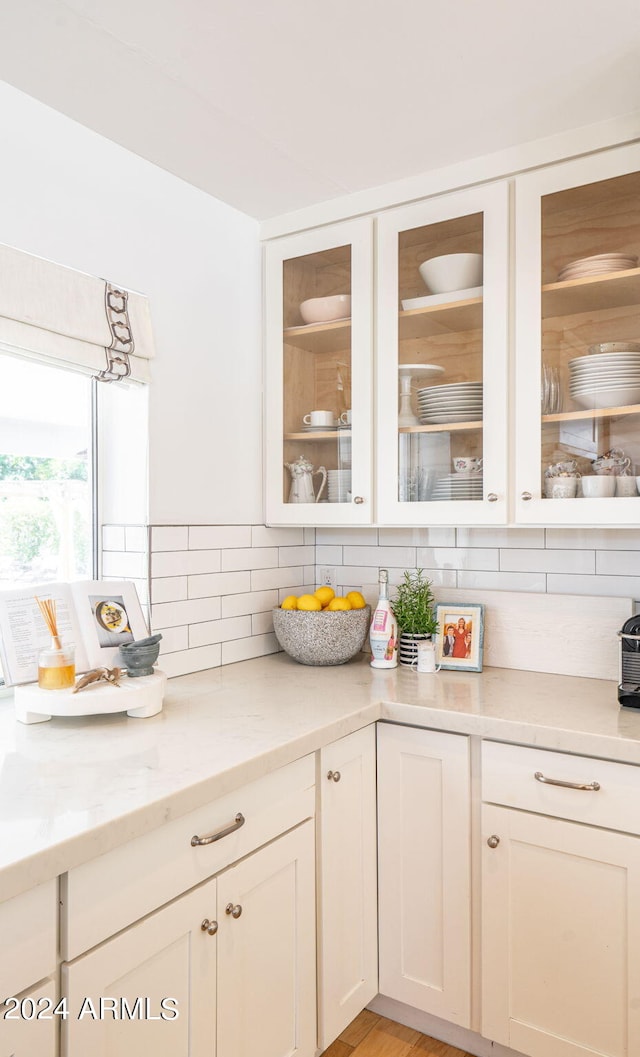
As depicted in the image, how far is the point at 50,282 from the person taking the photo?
1688mm

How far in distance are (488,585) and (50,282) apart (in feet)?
5.01

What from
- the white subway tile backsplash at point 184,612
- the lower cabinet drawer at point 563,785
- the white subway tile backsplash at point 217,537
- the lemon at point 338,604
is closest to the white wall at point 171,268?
the white subway tile backsplash at point 217,537

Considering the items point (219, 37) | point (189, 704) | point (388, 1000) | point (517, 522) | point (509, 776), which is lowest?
point (388, 1000)

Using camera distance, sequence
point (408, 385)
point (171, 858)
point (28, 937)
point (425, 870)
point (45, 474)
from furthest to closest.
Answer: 1. point (408, 385)
2. point (45, 474)
3. point (425, 870)
4. point (171, 858)
5. point (28, 937)

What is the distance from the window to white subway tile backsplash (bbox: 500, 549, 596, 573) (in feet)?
4.13

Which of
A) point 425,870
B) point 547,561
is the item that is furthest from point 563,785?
point 547,561

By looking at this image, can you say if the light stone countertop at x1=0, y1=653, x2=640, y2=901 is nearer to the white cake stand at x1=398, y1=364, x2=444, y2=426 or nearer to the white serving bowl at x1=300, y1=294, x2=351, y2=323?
the white cake stand at x1=398, y1=364, x2=444, y2=426

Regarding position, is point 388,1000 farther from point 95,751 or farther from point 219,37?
point 219,37

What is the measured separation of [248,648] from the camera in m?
2.31

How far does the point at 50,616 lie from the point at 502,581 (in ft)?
4.43

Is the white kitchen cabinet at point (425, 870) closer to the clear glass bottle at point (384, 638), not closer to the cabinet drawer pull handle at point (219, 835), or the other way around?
the clear glass bottle at point (384, 638)

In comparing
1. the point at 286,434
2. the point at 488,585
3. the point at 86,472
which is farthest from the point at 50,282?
the point at 488,585

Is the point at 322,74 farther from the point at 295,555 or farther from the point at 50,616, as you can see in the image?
the point at 295,555

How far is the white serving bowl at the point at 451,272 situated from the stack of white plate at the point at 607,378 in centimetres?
38
